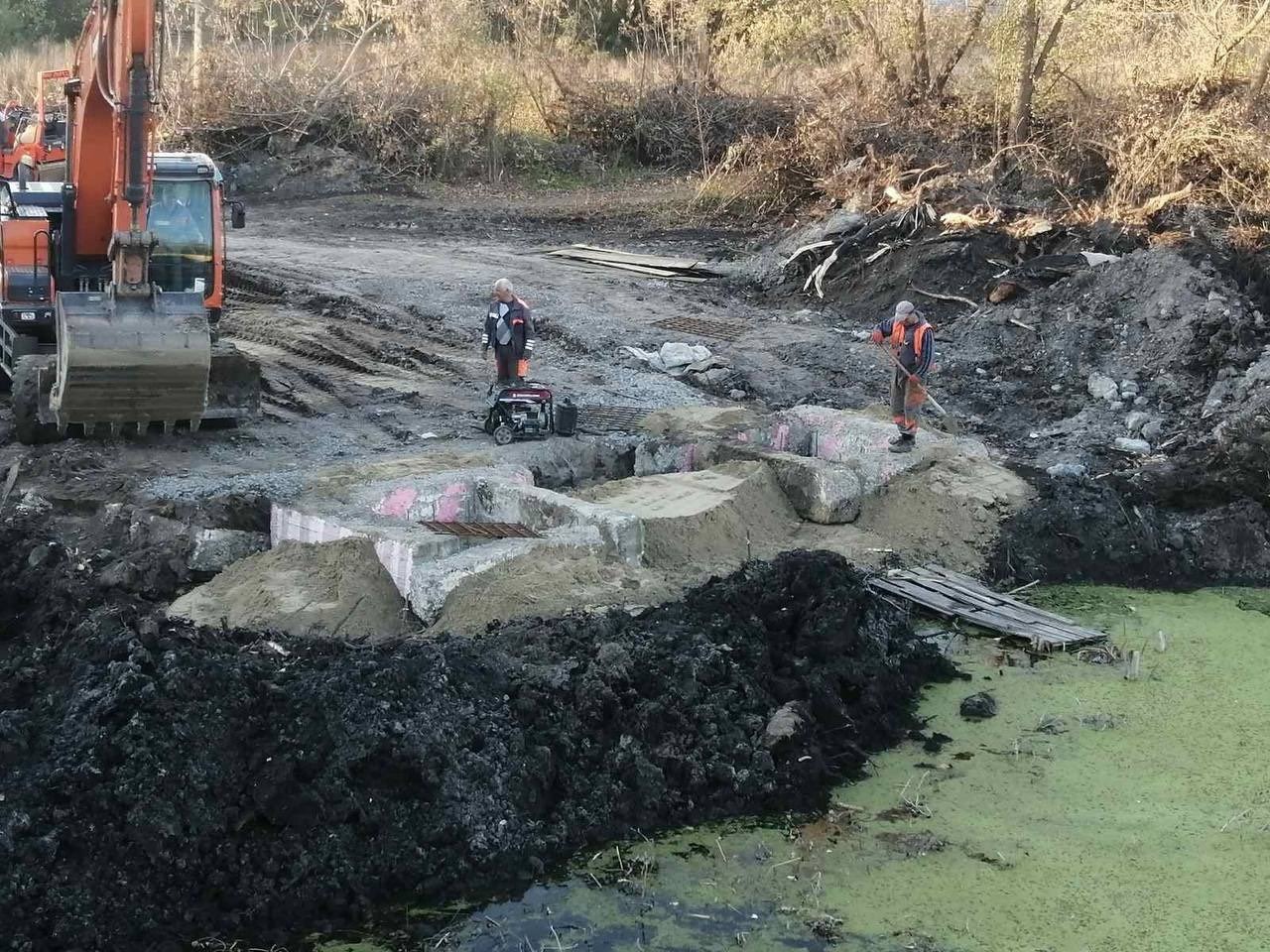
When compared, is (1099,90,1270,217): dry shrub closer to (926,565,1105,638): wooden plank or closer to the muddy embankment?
the muddy embankment

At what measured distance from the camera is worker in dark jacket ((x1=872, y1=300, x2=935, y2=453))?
11.5 meters

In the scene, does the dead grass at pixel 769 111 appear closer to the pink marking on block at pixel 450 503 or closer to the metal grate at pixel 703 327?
the metal grate at pixel 703 327

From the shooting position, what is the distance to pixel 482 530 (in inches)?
366

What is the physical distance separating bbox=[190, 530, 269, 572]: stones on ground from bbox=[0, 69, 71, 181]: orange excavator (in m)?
8.47

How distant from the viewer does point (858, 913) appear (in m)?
6.12

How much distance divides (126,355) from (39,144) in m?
7.83

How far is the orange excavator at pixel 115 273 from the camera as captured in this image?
10.4 m

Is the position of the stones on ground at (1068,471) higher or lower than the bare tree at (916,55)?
lower

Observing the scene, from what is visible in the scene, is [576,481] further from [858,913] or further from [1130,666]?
[858,913]

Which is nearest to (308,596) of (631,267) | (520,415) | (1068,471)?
(520,415)

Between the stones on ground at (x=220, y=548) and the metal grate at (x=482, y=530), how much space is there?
1.19 m

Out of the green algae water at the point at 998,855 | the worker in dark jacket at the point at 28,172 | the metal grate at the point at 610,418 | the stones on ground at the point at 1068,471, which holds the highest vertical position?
the worker in dark jacket at the point at 28,172

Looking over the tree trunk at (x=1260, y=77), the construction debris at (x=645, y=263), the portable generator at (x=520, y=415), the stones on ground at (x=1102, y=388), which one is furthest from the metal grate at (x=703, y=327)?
the tree trunk at (x=1260, y=77)

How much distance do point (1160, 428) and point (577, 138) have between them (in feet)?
56.4
